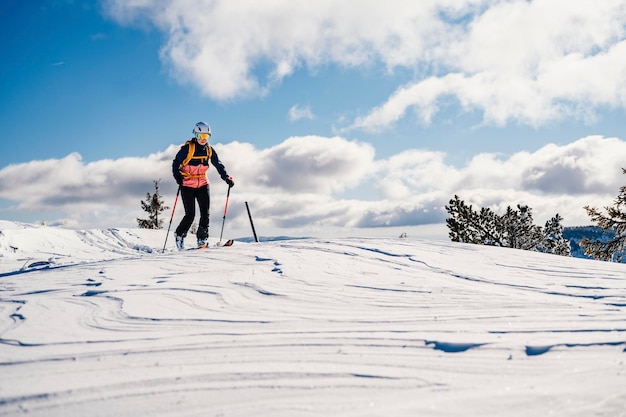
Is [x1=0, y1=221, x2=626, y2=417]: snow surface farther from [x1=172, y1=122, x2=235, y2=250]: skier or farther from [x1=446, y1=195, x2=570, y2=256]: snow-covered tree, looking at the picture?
[x1=446, y1=195, x2=570, y2=256]: snow-covered tree

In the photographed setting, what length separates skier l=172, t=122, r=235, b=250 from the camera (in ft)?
25.0

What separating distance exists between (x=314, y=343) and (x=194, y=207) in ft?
20.3

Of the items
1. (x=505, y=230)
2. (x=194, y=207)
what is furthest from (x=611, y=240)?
(x=194, y=207)

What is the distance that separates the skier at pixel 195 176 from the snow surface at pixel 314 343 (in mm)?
3589

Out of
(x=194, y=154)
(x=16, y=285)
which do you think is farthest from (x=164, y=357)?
(x=194, y=154)

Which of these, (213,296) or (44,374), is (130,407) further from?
(213,296)

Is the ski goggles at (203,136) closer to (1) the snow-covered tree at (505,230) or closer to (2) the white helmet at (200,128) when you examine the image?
(2) the white helmet at (200,128)

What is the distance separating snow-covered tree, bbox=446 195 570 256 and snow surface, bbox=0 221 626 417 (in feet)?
78.7

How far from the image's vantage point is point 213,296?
3230mm

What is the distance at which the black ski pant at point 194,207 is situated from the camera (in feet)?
25.5

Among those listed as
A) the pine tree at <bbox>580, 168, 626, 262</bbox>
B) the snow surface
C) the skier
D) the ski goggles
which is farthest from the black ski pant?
the pine tree at <bbox>580, 168, 626, 262</bbox>

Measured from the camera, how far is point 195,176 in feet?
25.4

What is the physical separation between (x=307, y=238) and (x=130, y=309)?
13.6 ft

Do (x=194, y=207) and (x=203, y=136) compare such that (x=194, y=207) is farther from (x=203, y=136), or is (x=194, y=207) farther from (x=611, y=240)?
(x=611, y=240)
